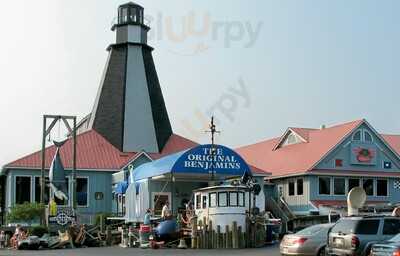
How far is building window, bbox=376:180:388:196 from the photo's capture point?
5541 centimetres

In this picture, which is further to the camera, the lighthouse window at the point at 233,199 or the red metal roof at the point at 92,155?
the red metal roof at the point at 92,155

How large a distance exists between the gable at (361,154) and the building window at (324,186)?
0.82 meters

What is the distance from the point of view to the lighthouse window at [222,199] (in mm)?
33062

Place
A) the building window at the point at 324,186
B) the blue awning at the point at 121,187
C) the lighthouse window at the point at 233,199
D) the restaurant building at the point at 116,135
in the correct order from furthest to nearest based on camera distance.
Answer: the building window at the point at 324,186, the restaurant building at the point at 116,135, the blue awning at the point at 121,187, the lighthouse window at the point at 233,199

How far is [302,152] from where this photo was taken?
56.6m

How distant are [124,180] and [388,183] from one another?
71.0ft

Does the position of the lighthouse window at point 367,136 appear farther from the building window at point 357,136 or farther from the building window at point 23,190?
the building window at point 23,190

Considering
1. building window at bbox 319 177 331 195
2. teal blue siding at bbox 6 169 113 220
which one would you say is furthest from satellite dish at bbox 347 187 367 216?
building window at bbox 319 177 331 195

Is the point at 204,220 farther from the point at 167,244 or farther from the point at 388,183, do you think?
the point at 388,183

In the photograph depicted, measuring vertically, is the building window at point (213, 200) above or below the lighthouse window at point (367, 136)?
below

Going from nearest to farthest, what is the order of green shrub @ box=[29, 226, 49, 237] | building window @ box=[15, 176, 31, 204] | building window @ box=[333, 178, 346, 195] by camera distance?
green shrub @ box=[29, 226, 49, 237] < building window @ box=[15, 176, 31, 204] < building window @ box=[333, 178, 346, 195]

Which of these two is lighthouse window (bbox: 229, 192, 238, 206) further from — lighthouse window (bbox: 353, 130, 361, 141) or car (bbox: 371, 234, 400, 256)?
lighthouse window (bbox: 353, 130, 361, 141)

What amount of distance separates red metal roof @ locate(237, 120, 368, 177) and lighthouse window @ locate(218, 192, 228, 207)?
20.5 m

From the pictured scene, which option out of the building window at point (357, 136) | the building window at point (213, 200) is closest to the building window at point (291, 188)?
the building window at point (357, 136)
